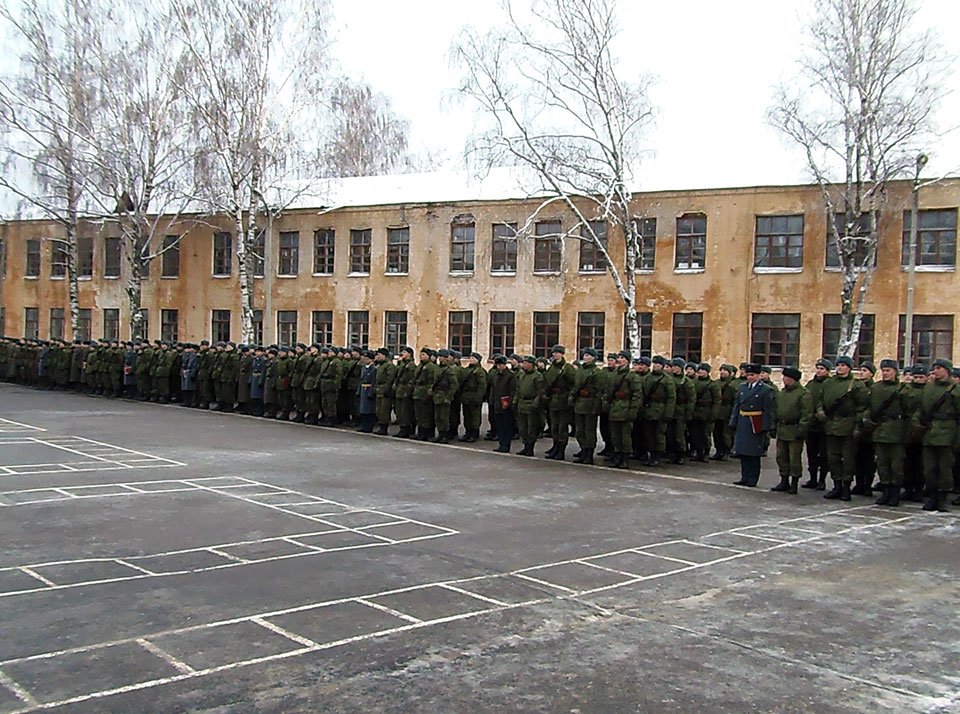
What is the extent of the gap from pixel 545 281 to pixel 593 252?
72.0 inches

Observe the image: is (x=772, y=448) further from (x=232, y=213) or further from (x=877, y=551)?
(x=232, y=213)

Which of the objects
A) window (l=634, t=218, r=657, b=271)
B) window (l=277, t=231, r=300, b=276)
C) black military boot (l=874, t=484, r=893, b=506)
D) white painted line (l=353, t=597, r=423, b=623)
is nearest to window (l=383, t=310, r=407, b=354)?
window (l=277, t=231, r=300, b=276)

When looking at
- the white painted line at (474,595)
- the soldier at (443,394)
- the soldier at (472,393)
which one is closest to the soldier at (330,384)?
the soldier at (443,394)

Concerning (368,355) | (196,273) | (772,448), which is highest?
(196,273)

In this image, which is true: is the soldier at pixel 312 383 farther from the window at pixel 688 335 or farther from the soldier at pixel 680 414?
the window at pixel 688 335

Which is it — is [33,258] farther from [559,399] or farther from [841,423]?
[841,423]

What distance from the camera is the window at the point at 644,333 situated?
101 feet

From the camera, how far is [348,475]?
530 inches

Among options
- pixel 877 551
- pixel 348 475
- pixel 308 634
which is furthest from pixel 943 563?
pixel 348 475

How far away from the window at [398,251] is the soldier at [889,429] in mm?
23700

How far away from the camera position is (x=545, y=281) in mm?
32469

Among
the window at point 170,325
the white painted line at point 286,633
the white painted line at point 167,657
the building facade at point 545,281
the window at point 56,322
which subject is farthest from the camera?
the window at point 56,322

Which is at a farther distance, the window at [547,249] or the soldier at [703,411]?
the window at [547,249]

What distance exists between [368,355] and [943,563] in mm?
13075
